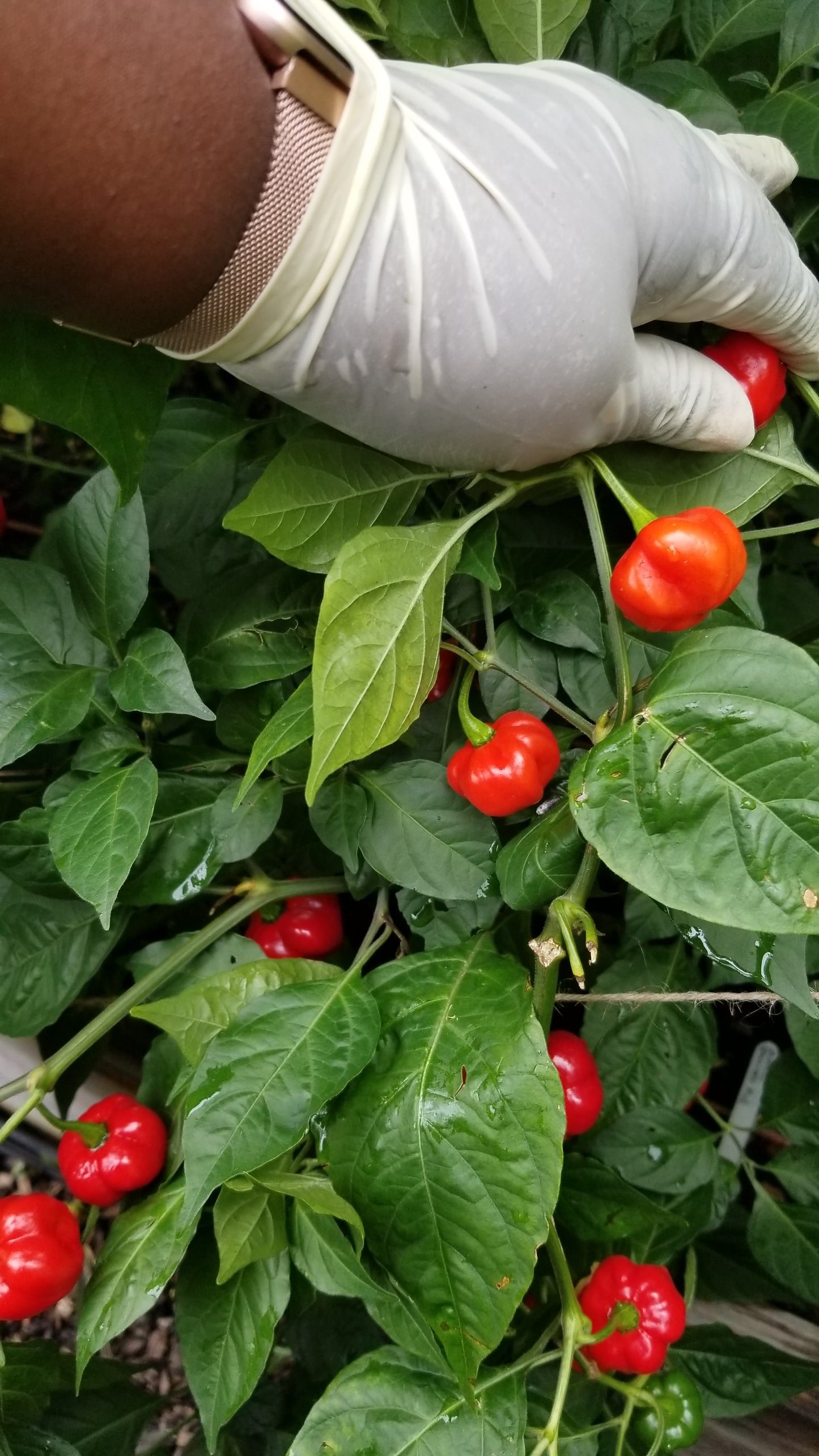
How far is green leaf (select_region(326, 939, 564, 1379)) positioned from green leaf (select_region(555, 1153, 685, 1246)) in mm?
168

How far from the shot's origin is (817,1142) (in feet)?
Result: 2.89

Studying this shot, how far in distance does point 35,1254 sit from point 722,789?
62 centimetres

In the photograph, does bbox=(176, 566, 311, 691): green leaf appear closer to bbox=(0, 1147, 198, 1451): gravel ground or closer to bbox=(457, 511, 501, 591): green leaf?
bbox=(457, 511, 501, 591): green leaf

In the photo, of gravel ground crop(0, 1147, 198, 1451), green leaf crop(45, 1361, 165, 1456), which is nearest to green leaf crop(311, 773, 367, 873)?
green leaf crop(45, 1361, 165, 1456)

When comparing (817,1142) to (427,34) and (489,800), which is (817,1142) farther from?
(427,34)

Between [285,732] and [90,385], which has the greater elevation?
[90,385]

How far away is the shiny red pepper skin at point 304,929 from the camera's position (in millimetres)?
802

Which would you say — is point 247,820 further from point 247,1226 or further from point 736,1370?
point 736,1370

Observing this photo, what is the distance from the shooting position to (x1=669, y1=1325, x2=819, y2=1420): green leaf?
80 cm

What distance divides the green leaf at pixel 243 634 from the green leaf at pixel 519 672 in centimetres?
14

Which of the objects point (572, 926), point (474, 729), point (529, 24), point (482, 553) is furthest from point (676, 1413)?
point (529, 24)

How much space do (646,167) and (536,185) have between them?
91 millimetres

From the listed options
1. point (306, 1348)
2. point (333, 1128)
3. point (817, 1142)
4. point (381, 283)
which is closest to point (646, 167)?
point (381, 283)

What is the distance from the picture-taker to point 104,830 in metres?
0.62
